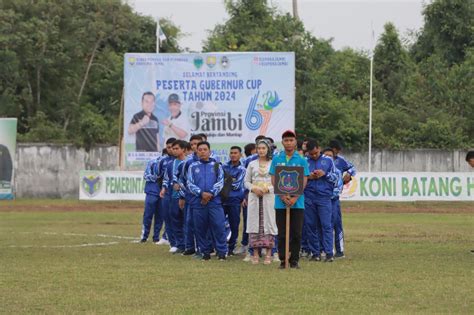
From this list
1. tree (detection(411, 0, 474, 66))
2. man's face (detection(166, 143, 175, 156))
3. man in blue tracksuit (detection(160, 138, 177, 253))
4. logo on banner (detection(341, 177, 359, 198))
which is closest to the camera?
man's face (detection(166, 143, 175, 156))

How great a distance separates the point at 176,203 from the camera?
62.3ft

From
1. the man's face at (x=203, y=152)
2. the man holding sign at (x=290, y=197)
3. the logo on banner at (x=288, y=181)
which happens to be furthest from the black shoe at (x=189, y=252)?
the logo on banner at (x=288, y=181)

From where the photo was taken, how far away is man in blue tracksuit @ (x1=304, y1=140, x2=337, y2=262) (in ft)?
54.5

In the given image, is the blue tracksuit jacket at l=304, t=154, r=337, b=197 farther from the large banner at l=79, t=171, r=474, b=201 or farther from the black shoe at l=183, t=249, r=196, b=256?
the large banner at l=79, t=171, r=474, b=201

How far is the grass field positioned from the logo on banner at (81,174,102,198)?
13669mm

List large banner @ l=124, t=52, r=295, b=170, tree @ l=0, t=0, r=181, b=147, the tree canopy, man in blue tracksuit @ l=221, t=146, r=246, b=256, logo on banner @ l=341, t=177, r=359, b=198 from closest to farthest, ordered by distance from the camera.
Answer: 1. man in blue tracksuit @ l=221, t=146, r=246, b=256
2. large banner @ l=124, t=52, r=295, b=170
3. logo on banner @ l=341, t=177, r=359, b=198
4. the tree canopy
5. tree @ l=0, t=0, r=181, b=147

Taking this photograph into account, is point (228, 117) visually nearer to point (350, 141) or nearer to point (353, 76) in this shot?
point (350, 141)

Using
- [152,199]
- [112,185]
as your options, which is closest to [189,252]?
[152,199]

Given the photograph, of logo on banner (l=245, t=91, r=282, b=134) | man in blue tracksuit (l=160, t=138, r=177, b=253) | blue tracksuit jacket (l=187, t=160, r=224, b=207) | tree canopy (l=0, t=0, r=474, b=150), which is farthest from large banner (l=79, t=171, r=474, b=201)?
blue tracksuit jacket (l=187, t=160, r=224, b=207)

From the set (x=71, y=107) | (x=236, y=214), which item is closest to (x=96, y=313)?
(x=236, y=214)

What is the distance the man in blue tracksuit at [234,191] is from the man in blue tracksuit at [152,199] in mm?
3041

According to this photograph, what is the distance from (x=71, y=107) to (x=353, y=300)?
4020 cm

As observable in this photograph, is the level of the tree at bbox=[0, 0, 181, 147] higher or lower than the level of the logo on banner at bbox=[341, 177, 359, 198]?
higher

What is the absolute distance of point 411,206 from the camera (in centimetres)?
3606
